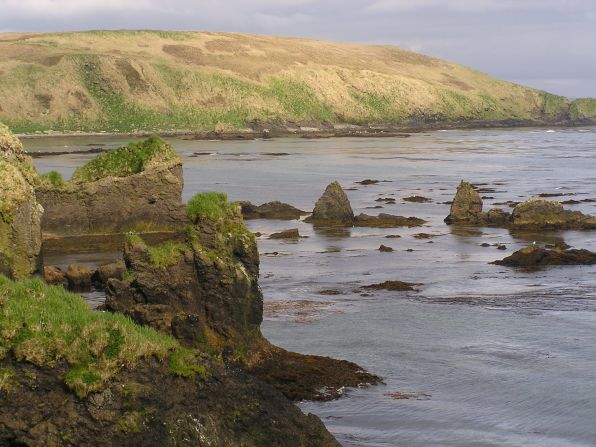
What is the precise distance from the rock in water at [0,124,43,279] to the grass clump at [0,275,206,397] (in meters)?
10.8

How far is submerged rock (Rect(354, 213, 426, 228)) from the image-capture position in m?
46.1

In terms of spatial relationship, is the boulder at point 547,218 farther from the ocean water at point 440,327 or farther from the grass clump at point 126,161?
the grass clump at point 126,161

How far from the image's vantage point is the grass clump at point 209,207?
20703mm

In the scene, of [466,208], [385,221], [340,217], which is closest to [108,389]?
[340,217]

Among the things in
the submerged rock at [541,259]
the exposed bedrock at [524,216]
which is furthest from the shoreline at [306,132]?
the submerged rock at [541,259]

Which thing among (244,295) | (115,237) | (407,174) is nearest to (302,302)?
(244,295)

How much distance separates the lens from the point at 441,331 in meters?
24.3

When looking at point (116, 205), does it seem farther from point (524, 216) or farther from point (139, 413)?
point (139, 413)

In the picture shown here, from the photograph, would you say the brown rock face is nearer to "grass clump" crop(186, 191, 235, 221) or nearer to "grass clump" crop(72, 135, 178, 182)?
"grass clump" crop(72, 135, 178, 182)

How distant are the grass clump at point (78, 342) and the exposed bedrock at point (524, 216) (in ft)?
107

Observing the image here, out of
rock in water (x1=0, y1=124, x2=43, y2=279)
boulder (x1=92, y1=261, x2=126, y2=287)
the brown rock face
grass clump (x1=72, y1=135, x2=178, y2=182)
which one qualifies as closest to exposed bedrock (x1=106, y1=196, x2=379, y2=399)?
rock in water (x1=0, y1=124, x2=43, y2=279)

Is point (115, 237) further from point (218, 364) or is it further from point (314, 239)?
point (218, 364)

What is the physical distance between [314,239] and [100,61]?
13019cm

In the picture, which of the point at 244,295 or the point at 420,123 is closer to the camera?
the point at 244,295
